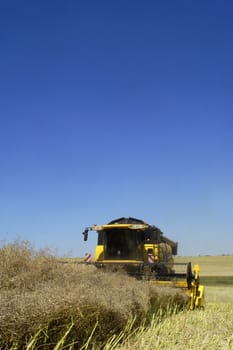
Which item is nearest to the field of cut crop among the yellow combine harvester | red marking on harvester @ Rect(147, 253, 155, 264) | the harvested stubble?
the harvested stubble

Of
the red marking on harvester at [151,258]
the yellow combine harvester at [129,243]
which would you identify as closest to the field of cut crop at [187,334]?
the red marking on harvester at [151,258]

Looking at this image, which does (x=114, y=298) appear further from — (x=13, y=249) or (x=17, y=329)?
(x=17, y=329)

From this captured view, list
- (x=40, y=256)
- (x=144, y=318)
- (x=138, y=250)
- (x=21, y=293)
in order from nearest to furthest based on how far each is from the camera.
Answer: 1. (x=21, y=293)
2. (x=40, y=256)
3. (x=144, y=318)
4. (x=138, y=250)

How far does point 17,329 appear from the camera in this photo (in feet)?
13.4

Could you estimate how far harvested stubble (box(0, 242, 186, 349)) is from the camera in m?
4.19

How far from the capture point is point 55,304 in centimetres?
459

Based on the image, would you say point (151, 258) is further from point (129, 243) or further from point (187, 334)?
point (187, 334)

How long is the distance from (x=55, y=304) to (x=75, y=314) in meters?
0.46

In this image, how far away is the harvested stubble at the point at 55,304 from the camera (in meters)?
4.19

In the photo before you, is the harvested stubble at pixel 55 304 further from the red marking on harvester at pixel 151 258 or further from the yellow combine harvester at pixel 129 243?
the yellow combine harvester at pixel 129 243

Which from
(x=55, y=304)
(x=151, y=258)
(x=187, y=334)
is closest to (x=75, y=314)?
(x=55, y=304)

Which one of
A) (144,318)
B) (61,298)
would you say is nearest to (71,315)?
(61,298)

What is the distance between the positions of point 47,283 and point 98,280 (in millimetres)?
1813

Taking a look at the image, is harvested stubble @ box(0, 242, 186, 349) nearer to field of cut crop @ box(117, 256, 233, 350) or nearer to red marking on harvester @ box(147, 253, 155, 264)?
field of cut crop @ box(117, 256, 233, 350)
